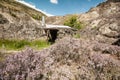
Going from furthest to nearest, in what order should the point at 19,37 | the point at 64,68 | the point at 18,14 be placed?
the point at 18,14, the point at 19,37, the point at 64,68

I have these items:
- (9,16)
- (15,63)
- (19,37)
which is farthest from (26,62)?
(9,16)

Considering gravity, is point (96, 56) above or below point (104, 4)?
below

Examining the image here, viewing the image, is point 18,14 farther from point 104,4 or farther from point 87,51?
point 104,4

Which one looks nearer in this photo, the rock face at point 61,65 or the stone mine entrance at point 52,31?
the rock face at point 61,65

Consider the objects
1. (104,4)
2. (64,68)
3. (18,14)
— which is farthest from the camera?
(104,4)

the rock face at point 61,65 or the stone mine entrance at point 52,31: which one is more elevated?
the rock face at point 61,65

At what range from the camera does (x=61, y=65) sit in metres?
5.41

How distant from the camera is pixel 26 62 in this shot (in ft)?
14.9

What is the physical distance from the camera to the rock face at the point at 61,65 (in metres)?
4.37

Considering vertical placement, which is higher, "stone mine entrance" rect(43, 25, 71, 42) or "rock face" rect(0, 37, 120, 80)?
"rock face" rect(0, 37, 120, 80)

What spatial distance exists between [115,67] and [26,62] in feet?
8.83

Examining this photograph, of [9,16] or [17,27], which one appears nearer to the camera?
[17,27]

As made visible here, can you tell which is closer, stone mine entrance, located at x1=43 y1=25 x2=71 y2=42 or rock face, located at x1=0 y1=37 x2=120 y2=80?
rock face, located at x1=0 y1=37 x2=120 y2=80

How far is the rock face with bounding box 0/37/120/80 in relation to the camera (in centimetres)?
437
